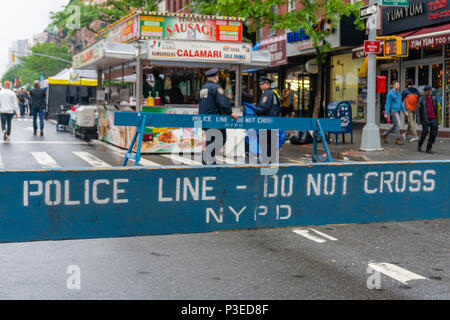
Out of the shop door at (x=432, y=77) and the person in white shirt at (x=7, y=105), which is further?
the shop door at (x=432, y=77)

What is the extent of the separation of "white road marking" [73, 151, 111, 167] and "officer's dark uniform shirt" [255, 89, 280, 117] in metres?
3.77

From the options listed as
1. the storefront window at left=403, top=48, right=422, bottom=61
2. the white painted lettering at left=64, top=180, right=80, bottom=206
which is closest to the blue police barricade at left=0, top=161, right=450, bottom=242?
the white painted lettering at left=64, top=180, right=80, bottom=206

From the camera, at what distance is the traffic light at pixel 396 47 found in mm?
17000

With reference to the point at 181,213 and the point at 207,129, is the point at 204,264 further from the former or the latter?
the point at 207,129

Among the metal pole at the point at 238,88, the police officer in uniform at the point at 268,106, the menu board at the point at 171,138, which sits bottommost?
the menu board at the point at 171,138

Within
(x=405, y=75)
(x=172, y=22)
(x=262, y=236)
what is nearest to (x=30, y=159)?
→ (x=172, y=22)

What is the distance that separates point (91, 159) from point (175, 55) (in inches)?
129

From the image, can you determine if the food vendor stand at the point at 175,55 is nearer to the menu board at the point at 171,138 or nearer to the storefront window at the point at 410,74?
the menu board at the point at 171,138

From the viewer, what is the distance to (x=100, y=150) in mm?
16688

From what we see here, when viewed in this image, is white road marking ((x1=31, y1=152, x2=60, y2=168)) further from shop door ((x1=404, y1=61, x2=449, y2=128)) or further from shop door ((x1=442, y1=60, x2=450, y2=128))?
shop door ((x1=442, y1=60, x2=450, y2=128))

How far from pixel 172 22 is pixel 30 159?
502 centimetres

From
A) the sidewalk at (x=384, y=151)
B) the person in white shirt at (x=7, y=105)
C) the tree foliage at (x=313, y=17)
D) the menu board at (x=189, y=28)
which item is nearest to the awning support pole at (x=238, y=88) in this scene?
the menu board at (x=189, y=28)

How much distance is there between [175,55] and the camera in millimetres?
14883

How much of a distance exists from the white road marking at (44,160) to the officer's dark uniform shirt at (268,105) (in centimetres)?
456
